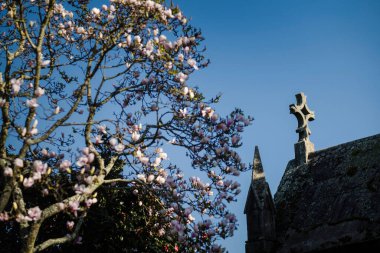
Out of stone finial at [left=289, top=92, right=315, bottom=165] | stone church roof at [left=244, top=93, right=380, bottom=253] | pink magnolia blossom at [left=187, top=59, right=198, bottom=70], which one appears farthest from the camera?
stone finial at [left=289, top=92, right=315, bottom=165]

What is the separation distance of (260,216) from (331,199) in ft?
8.91

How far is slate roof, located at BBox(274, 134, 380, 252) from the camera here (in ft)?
50.9

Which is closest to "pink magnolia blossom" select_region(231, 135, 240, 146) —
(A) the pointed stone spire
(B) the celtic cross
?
(A) the pointed stone spire

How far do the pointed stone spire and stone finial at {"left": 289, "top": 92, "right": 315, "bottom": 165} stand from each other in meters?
2.63

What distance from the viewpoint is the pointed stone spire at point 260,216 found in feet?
57.0

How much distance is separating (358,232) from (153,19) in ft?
30.7

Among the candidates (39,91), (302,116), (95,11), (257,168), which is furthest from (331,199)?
(39,91)

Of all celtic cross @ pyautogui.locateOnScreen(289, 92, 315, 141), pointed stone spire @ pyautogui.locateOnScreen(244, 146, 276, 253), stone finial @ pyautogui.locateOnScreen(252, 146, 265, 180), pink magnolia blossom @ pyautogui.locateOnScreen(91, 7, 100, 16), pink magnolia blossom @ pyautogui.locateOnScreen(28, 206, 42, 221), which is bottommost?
pink magnolia blossom @ pyautogui.locateOnScreen(28, 206, 42, 221)

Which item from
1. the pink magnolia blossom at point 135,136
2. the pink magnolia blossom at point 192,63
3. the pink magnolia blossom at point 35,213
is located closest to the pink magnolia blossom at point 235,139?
the pink magnolia blossom at point 192,63

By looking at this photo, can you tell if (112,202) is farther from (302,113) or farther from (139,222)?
(302,113)

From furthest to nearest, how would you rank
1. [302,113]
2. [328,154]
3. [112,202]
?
[302,113], [328,154], [112,202]

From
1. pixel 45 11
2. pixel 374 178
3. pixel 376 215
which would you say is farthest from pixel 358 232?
pixel 45 11

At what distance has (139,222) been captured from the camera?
56.6ft

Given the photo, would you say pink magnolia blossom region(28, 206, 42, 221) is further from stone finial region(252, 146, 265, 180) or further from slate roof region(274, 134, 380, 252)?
stone finial region(252, 146, 265, 180)
